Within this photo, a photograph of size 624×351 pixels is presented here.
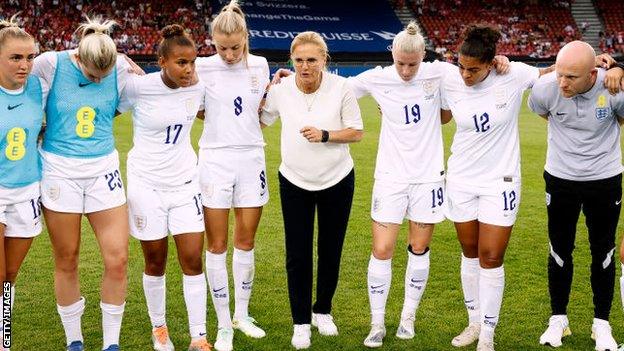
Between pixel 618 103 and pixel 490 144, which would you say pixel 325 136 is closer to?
pixel 490 144

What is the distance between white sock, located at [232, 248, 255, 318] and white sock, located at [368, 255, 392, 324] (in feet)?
2.99

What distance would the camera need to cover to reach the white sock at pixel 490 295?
5.07 m

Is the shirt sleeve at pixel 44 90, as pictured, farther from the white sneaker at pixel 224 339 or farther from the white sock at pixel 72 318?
the white sneaker at pixel 224 339

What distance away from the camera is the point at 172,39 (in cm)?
464

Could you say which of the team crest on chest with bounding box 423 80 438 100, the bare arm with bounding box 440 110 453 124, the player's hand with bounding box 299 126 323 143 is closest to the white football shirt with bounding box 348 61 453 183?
the team crest on chest with bounding box 423 80 438 100

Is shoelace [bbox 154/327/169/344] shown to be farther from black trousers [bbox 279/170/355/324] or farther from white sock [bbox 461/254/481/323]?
white sock [bbox 461/254/481/323]

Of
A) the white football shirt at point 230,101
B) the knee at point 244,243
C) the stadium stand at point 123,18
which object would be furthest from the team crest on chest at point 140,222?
the stadium stand at point 123,18

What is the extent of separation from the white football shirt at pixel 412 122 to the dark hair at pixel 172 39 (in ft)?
4.57

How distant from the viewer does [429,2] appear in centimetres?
4322

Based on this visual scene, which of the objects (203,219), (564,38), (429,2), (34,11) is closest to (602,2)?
(564,38)

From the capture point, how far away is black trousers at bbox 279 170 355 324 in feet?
17.1

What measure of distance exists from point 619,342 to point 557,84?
1963mm

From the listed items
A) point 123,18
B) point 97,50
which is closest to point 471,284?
point 97,50

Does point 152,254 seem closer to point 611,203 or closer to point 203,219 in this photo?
point 203,219
